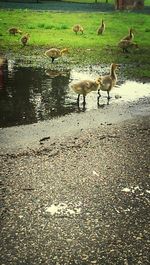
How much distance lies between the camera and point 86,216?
6676 millimetres

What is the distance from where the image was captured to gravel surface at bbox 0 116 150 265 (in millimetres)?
5805

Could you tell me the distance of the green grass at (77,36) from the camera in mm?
21683

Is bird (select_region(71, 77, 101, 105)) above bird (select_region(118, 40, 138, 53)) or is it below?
above

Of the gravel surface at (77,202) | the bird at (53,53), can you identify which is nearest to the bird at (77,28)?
the bird at (53,53)

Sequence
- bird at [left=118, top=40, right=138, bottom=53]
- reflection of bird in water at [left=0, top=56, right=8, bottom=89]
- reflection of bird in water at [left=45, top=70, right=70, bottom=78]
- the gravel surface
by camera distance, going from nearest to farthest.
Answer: the gravel surface, reflection of bird in water at [left=0, top=56, right=8, bottom=89], reflection of bird in water at [left=45, top=70, right=70, bottom=78], bird at [left=118, top=40, right=138, bottom=53]

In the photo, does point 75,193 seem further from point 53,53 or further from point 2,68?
point 53,53

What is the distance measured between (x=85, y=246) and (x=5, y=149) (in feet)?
12.4

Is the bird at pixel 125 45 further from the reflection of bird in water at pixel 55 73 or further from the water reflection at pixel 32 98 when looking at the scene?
the water reflection at pixel 32 98

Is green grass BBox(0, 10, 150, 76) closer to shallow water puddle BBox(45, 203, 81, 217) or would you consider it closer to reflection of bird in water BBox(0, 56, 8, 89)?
reflection of bird in water BBox(0, 56, 8, 89)

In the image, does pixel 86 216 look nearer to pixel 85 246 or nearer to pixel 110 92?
pixel 85 246

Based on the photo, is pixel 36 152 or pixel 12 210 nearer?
pixel 12 210

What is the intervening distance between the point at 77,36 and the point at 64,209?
22.6 m

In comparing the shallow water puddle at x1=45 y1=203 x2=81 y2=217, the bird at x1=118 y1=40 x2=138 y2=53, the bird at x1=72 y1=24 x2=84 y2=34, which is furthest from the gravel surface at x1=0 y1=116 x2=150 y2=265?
the bird at x1=72 y1=24 x2=84 y2=34

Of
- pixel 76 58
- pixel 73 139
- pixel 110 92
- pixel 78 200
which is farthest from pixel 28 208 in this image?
pixel 76 58
